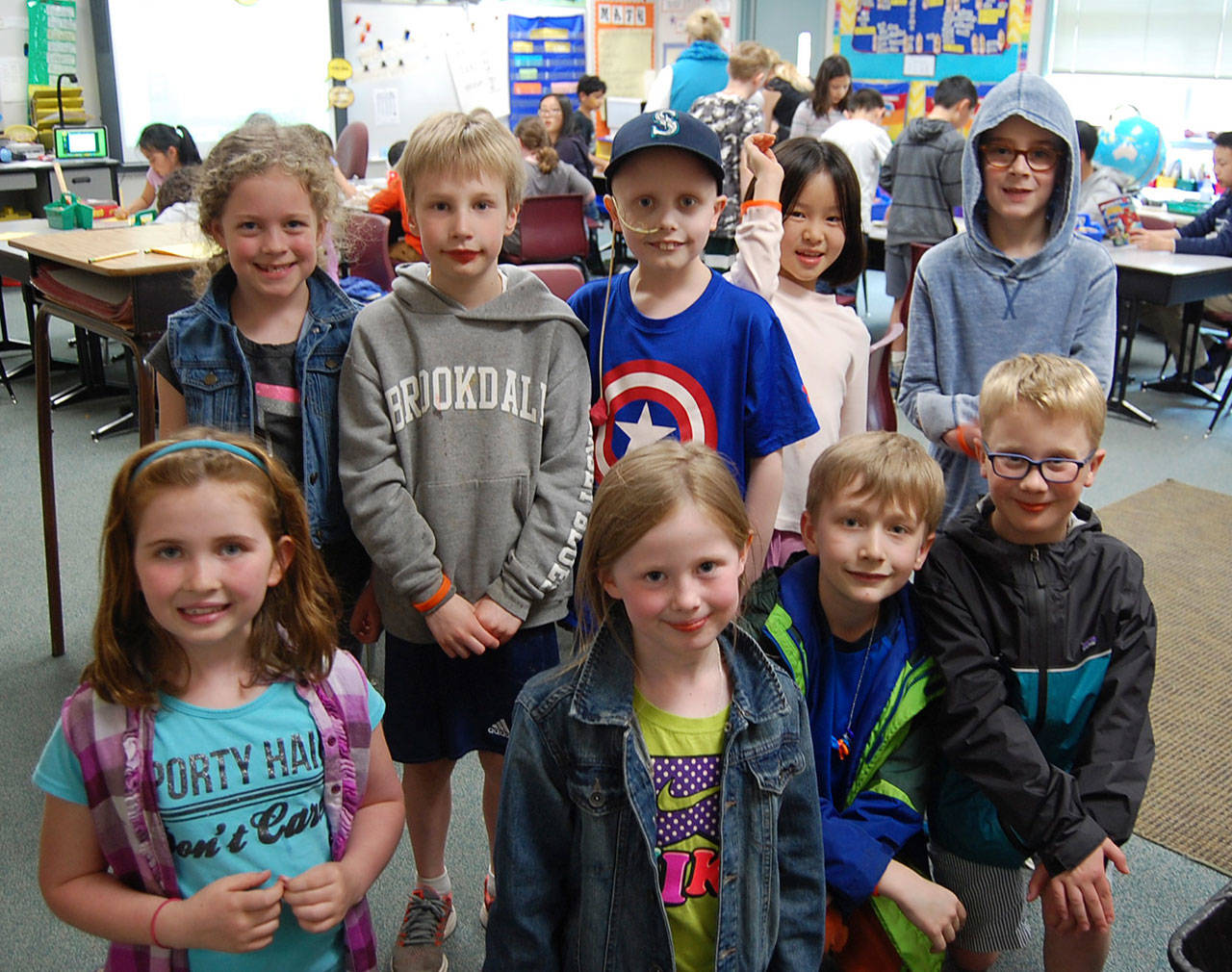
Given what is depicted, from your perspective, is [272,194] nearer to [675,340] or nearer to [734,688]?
[675,340]

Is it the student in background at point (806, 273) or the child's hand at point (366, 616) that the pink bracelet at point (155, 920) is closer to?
the child's hand at point (366, 616)

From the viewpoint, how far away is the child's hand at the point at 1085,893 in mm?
Answer: 1364

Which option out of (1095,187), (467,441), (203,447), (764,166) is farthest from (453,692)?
(1095,187)

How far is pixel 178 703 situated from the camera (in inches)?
44.5

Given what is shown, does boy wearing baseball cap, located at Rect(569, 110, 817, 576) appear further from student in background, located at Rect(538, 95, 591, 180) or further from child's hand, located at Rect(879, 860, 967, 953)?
student in background, located at Rect(538, 95, 591, 180)

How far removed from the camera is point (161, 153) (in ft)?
17.2

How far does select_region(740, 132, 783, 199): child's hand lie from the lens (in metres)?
1.82

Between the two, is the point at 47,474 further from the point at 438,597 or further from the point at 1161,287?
the point at 1161,287

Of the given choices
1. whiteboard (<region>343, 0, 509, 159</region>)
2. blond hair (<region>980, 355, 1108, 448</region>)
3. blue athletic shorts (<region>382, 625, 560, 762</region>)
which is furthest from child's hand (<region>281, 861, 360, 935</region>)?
whiteboard (<region>343, 0, 509, 159</region>)

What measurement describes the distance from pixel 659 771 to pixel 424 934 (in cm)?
78

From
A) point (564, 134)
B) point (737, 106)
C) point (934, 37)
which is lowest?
point (564, 134)

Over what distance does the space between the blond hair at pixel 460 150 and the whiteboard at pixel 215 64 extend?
6161mm

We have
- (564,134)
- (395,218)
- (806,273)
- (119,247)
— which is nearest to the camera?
(806,273)

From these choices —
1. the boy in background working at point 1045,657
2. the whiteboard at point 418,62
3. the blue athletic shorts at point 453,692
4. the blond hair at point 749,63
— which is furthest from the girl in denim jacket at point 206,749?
the whiteboard at point 418,62
